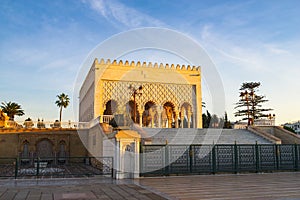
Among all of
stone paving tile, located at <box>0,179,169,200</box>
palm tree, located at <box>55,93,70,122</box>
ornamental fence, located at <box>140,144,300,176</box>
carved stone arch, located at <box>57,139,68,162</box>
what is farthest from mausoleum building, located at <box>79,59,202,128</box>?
palm tree, located at <box>55,93,70,122</box>

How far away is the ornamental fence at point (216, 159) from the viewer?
10688 mm

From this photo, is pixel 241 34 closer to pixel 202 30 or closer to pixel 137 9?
pixel 202 30

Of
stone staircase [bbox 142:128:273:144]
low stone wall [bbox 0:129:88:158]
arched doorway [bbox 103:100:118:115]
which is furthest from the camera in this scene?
arched doorway [bbox 103:100:118:115]

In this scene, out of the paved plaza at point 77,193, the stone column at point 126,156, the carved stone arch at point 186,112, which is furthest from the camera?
the carved stone arch at point 186,112

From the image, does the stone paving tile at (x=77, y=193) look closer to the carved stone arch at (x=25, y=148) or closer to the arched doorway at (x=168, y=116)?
the carved stone arch at (x=25, y=148)

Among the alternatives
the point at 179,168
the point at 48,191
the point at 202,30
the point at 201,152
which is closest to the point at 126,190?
the point at 48,191

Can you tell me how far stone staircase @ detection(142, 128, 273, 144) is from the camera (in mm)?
15750

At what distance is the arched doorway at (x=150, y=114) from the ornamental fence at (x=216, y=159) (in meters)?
14.3

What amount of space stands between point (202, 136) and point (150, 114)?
11114mm

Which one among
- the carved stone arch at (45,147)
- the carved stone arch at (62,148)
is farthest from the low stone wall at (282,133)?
the carved stone arch at (45,147)

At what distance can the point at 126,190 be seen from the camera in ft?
24.6

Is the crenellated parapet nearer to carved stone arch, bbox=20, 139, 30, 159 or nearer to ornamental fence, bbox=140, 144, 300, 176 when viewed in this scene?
carved stone arch, bbox=20, 139, 30, 159

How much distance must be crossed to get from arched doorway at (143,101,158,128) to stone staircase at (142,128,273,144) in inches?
347

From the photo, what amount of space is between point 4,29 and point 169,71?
1480cm
